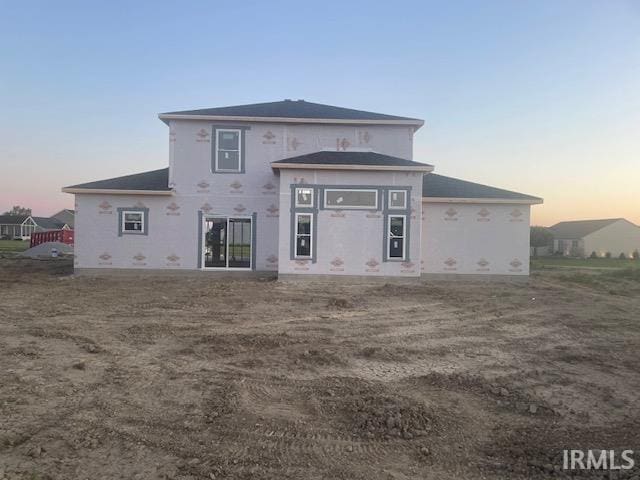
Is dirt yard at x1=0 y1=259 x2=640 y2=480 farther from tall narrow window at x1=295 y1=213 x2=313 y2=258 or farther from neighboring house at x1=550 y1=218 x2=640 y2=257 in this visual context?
neighboring house at x1=550 y1=218 x2=640 y2=257

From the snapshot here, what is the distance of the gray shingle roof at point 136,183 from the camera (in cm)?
1781

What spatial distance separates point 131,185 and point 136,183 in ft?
0.99

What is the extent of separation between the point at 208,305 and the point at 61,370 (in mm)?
5506

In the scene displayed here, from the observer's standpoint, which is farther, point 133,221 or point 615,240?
point 615,240

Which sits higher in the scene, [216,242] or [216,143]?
[216,143]

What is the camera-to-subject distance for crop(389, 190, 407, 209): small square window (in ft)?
54.0

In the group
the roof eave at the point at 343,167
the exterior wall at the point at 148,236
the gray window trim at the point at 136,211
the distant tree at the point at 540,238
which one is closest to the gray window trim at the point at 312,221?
the roof eave at the point at 343,167

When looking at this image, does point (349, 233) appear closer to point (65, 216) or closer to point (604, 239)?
point (604, 239)

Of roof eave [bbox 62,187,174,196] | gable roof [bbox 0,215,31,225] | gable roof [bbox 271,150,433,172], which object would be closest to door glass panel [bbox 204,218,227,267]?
roof eave [bbox 62,187,174,196]

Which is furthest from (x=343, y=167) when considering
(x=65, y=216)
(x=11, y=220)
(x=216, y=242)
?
(x=65, y=216)

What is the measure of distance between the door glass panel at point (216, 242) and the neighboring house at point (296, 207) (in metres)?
0.04

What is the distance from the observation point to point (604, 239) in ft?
188

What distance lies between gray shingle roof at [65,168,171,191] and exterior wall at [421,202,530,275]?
1017 cm

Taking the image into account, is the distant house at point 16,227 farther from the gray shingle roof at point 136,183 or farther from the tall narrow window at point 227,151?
the tall narrow window at point 227,151
